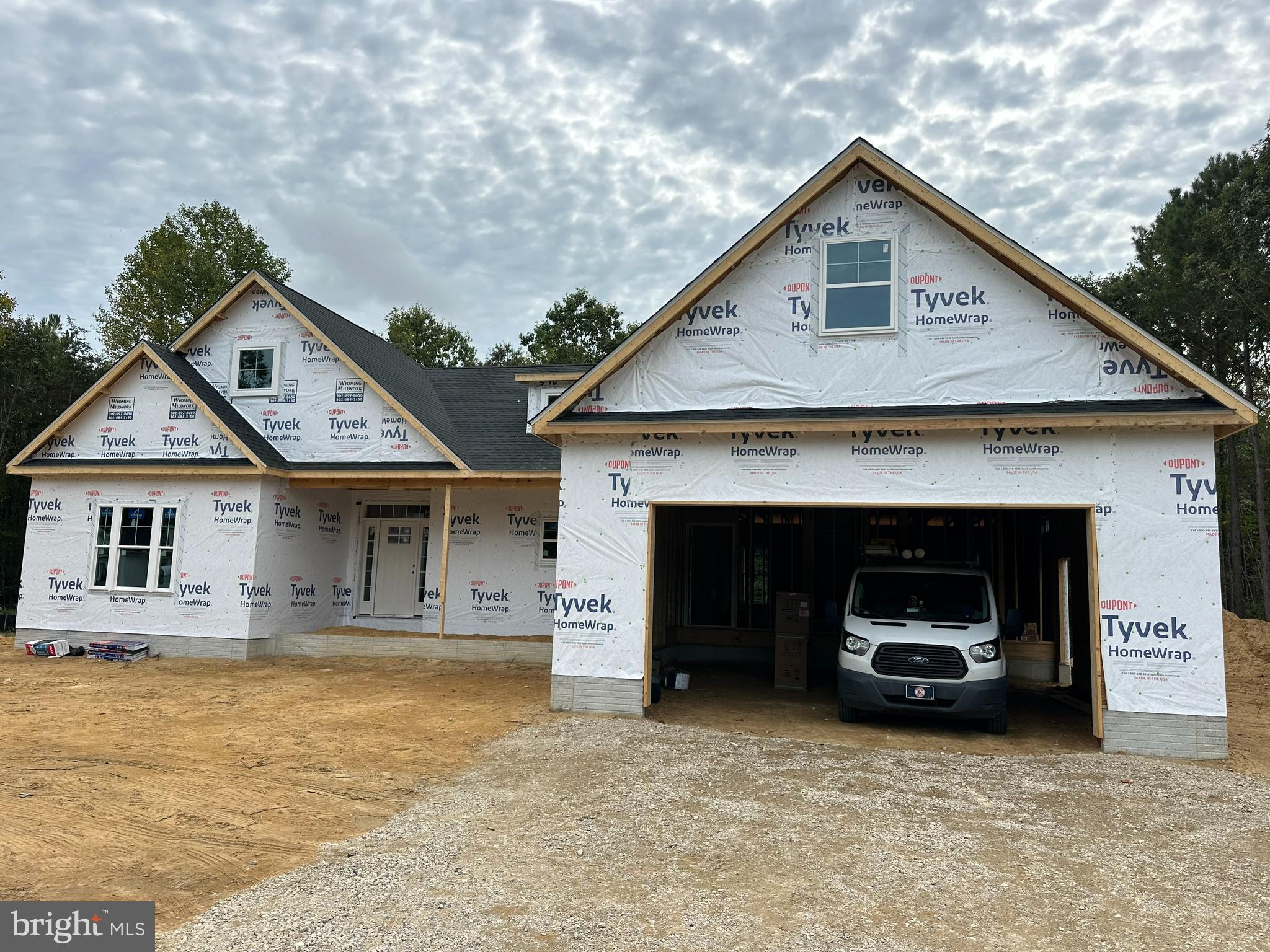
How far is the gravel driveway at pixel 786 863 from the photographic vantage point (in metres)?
4.41

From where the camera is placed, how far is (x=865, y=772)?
795cm

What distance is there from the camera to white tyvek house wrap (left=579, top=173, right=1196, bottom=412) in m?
9.62

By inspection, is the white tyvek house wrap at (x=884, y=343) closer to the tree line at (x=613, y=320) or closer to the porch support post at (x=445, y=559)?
the porch support post at (x=445, y=559)

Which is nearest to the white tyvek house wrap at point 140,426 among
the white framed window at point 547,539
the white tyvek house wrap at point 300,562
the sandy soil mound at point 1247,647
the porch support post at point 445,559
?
the white tyvek house wrap at point 300,562

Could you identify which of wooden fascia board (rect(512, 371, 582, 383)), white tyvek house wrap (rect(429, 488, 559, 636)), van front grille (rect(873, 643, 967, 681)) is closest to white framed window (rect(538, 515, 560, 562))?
white tyvek house wrap (rect(429, 488, 559, 636))

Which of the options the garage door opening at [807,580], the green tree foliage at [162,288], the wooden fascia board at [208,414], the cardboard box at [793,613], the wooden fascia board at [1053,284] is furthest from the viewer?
the green tree foliage at [162,288]

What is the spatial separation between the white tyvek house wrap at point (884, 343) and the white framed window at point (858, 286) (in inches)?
3.5

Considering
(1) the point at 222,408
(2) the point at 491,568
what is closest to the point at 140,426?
(1) the point at 222,408

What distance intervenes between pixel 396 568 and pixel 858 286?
1178 centimetres

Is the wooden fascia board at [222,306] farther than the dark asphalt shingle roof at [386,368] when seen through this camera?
Yes

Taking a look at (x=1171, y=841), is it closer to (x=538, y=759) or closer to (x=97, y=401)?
(x=538, y=759)

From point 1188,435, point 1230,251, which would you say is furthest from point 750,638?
point 1230,251

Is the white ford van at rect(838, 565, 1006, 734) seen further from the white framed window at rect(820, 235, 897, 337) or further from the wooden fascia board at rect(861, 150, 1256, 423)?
the white framed window at rect(820, 235, 897, 337)

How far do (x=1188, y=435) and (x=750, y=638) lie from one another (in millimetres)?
9241
